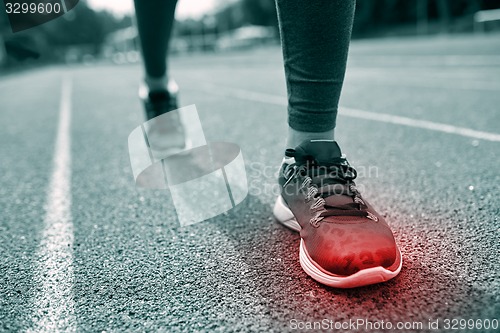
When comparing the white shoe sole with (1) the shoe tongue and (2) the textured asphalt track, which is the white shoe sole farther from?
(1) the shoe tongue

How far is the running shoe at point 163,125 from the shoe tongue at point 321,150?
0.94 metres

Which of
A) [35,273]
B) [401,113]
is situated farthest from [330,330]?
[401,113]

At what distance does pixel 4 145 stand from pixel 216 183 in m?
2.03

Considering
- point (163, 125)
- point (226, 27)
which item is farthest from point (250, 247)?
point (226, 27)

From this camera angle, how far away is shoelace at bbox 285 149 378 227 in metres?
1.07

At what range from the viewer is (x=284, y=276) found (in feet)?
3.41

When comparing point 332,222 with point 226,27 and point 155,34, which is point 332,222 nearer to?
point 155,34

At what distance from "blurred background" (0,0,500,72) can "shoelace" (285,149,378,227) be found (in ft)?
6.82

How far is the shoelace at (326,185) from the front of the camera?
42.0 inches

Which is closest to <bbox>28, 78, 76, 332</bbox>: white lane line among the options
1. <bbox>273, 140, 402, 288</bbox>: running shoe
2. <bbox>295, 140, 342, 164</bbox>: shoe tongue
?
<bbox>273, 140, 402, 288</bbox>: running shoe

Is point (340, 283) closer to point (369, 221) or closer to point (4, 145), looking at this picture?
point (369, 221)

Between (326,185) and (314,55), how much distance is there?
0.32 metres

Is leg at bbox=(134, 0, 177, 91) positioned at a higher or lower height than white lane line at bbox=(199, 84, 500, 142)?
higher

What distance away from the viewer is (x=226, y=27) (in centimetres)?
6719
